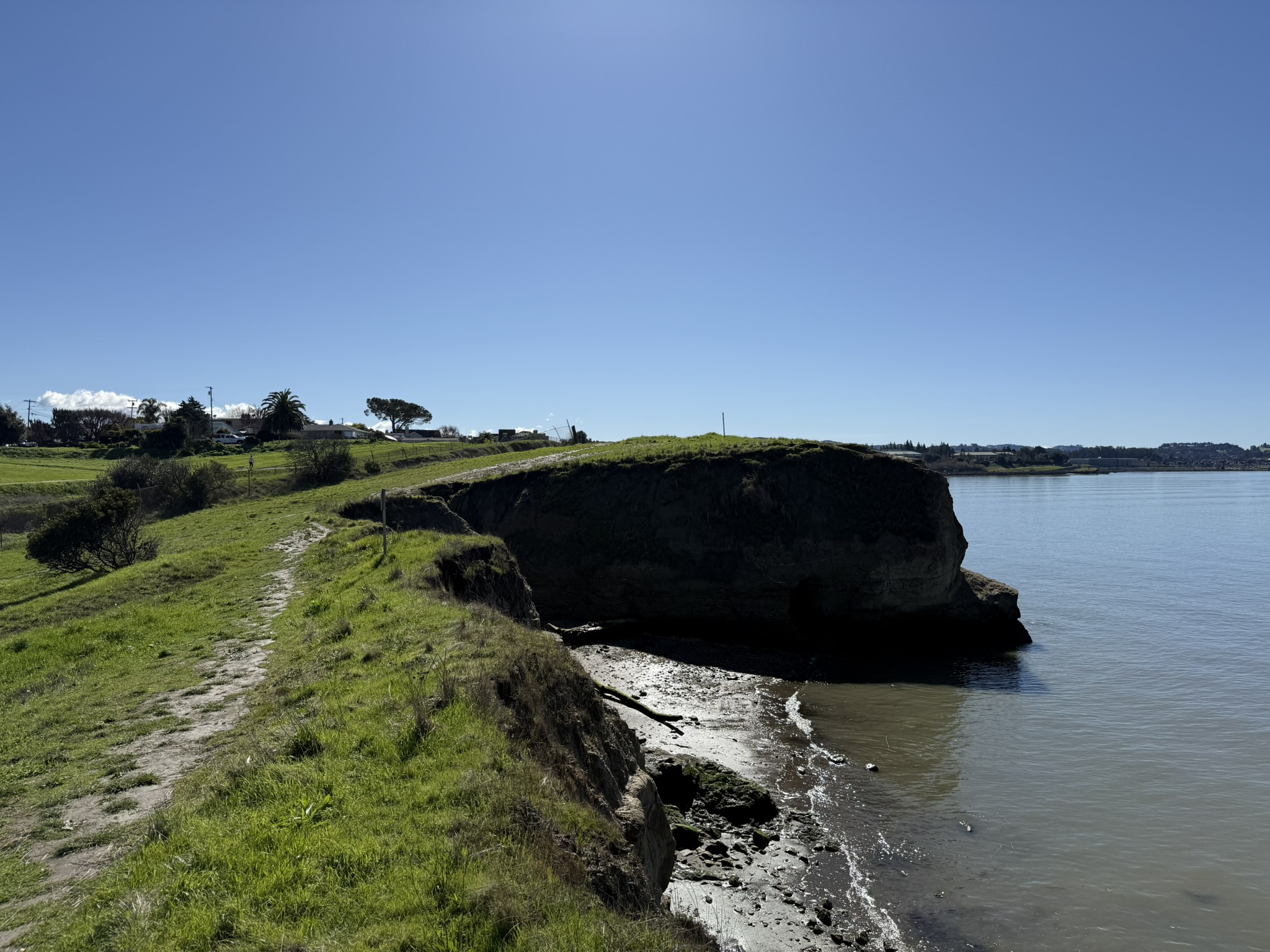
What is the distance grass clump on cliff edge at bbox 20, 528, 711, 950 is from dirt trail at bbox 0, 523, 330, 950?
1.43 ft

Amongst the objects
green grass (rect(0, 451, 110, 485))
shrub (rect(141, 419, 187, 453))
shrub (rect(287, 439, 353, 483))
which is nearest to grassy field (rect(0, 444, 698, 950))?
shrub (rect(287, 439, 353, 483))

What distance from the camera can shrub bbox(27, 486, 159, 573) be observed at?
25.7 metres

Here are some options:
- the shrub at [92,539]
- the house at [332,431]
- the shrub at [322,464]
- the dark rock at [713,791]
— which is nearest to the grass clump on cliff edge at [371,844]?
the dark rock at [713,791]

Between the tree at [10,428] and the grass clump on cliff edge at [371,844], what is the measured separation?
107775 mm

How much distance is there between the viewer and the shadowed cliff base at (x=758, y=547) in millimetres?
32281

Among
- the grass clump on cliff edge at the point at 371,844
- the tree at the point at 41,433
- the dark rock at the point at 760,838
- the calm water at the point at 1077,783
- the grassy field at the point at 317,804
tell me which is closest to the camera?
the grass clump on cliff edge at the point at 371,844

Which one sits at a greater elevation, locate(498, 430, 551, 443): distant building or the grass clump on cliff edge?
locate(498, 430, 551, 443): distant building

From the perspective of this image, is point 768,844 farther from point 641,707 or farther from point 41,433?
point 41,433

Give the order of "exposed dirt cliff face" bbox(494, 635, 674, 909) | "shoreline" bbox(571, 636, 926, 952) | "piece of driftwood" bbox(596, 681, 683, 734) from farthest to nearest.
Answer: "piece of driftwood" bbox(596, 681, 683, 734), "shoreline" bbox(571, 636, 926, 952), "exposed dirt cliff face" bbox(494, 635, 674, 909)

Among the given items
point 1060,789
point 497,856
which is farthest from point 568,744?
point 1060,789

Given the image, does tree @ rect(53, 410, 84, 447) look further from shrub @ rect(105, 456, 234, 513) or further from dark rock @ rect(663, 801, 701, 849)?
dark rock @ rect(663, 801, 701, 849)

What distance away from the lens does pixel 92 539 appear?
2627cm

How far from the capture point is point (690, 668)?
28.0m

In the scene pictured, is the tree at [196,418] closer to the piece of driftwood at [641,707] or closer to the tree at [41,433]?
the tree at [41,433]
